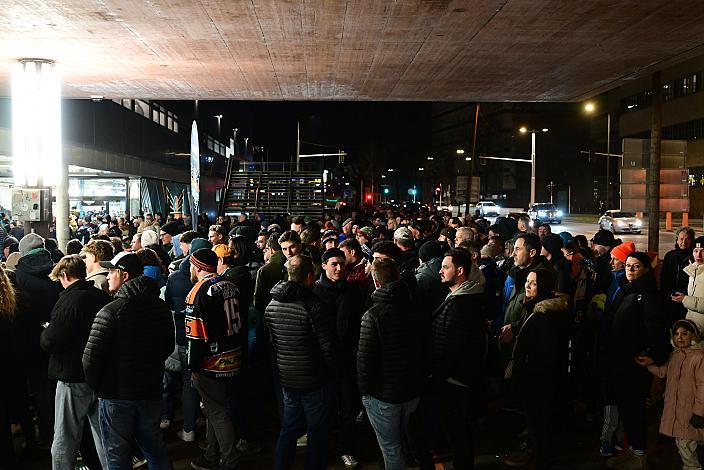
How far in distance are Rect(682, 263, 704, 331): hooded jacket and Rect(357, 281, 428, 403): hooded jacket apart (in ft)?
12.9

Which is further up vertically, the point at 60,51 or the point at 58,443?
the point at 60,51

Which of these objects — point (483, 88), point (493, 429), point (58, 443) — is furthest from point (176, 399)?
point (483, 88)

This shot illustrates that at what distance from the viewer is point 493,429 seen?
7434 millimetres

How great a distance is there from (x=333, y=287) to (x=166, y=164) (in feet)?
108

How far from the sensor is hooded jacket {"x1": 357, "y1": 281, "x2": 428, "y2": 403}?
16.4 feet

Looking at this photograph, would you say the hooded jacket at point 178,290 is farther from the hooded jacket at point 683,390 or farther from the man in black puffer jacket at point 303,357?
the hooded jacket at point 683,390

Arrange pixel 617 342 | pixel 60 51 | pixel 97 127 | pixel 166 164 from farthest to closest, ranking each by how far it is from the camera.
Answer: pixel 166 164 < pixel 97 127 < pixel 60 51 < pixel 617 342

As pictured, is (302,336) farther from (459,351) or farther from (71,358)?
(71,358)

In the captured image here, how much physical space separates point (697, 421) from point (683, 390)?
282 millimetres

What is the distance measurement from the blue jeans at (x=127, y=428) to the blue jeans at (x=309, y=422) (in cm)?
103

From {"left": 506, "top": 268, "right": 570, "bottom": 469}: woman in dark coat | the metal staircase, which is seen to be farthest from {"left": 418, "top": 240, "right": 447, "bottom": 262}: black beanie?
the metal staircase

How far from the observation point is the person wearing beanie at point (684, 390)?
19.3 feet

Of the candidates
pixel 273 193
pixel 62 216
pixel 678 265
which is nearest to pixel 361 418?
pixel 678 265

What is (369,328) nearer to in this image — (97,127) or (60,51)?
(60,51)
